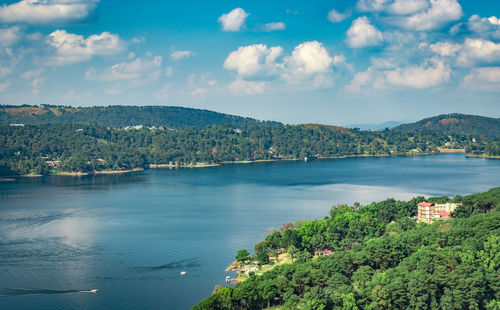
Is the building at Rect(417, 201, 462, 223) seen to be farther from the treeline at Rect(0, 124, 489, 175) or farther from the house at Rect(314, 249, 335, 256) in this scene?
the treeline at Rect(0, 124, 489, 175)

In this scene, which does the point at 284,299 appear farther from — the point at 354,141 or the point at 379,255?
the point at 354,141

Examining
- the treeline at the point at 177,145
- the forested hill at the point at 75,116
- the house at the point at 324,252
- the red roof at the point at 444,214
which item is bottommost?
the house at the point at 324,252

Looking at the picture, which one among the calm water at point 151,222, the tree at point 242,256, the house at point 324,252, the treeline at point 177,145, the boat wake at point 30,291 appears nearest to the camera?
the boat wake at point 30,291

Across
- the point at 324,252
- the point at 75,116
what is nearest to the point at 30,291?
the point at 324,252

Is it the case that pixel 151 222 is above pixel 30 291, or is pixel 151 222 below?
above

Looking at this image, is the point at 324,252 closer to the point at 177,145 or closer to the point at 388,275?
the point at 388,275

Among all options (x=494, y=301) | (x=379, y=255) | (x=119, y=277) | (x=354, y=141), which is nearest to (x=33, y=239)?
(x=119, y=277)

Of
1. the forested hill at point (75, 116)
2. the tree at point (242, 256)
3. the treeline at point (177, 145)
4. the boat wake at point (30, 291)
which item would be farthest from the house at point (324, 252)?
the forested hill at point (75, 116)

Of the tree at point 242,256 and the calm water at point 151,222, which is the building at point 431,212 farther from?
the tree at point 242,256
